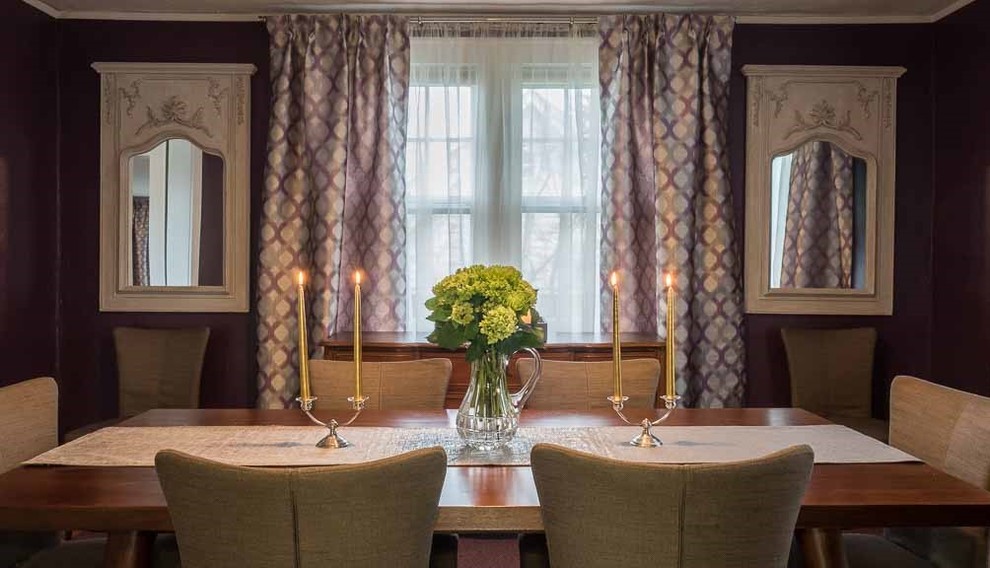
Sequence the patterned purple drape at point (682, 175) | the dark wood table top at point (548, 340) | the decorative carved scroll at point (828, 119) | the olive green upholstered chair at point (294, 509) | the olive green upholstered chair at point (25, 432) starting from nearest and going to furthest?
the olive green upholstered chair at point (294, 509) → the olive green upholstered chair at point (25, 432) → the dark wood table top at point (548, 340) → the patterned purple drape at point (682, 175) → the decorative carved scroll at point (828, 119)

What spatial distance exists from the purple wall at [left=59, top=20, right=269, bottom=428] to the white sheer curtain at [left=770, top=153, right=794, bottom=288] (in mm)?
2781

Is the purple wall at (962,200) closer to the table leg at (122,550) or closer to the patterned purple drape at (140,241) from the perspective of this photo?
the table leg at (122,550)

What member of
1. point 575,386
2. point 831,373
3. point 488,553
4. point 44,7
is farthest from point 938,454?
point 44,7

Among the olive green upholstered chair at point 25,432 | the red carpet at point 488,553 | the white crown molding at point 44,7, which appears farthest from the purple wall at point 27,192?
the red carpet at point 488,553

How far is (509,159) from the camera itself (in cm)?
444

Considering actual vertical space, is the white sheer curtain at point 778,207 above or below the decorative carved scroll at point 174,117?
below

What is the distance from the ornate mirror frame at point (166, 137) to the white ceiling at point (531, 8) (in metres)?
0.29

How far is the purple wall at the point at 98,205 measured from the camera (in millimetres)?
4426

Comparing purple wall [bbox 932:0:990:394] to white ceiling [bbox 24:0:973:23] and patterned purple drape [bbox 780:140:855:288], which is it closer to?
white ceiling [bbox 24:0:973:23]

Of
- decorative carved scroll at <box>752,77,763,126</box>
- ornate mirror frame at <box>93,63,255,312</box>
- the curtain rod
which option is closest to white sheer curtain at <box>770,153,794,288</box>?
decorative carved scroll at <box>752,77,763,126</box>

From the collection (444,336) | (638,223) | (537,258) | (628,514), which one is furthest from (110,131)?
(628,514)

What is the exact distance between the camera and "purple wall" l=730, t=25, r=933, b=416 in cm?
439

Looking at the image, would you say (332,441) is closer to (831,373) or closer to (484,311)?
(484,311)

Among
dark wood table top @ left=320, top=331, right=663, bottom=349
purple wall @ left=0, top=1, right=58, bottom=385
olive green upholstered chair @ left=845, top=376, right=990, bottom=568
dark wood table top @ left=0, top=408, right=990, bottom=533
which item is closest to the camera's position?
dark wood table top @ left=0, top=408, right=990, bottom=533
